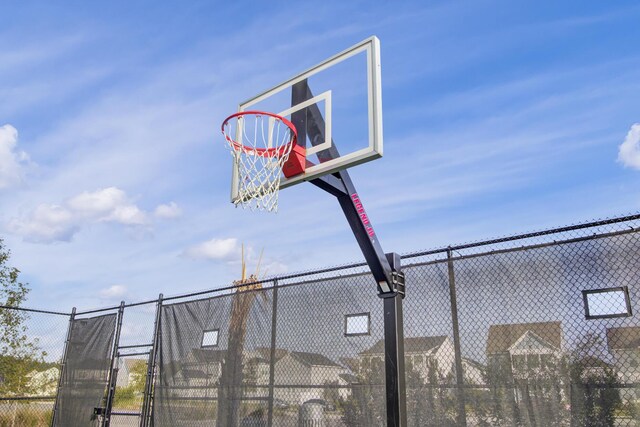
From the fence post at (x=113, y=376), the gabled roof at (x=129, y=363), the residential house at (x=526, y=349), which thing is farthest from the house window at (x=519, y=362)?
the fence post at (x=113, y=376)

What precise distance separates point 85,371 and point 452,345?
24.4 ft

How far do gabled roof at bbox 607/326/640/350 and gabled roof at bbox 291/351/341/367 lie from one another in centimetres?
264

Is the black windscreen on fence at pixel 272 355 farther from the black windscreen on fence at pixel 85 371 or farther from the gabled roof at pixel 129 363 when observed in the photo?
the black windscreen on fence at pixel 85 371

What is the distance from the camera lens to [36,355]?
10336 millimetres

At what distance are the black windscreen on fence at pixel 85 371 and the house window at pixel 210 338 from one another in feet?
9.02

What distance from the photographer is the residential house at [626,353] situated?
3768mm

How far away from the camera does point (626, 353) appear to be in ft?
12.5

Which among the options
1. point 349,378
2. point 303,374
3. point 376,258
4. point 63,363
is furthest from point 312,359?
point 63,363

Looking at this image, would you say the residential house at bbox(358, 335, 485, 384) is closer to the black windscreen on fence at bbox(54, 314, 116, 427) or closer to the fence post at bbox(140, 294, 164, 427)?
the fence post at bbox(140, 294, 164, 427)

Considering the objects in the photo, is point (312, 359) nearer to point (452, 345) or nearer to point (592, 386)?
point (452, 345)

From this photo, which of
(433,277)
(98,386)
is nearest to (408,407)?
(433,277)

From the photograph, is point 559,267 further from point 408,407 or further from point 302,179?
point 302,179

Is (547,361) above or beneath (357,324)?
beneath

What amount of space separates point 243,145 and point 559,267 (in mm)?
3012
